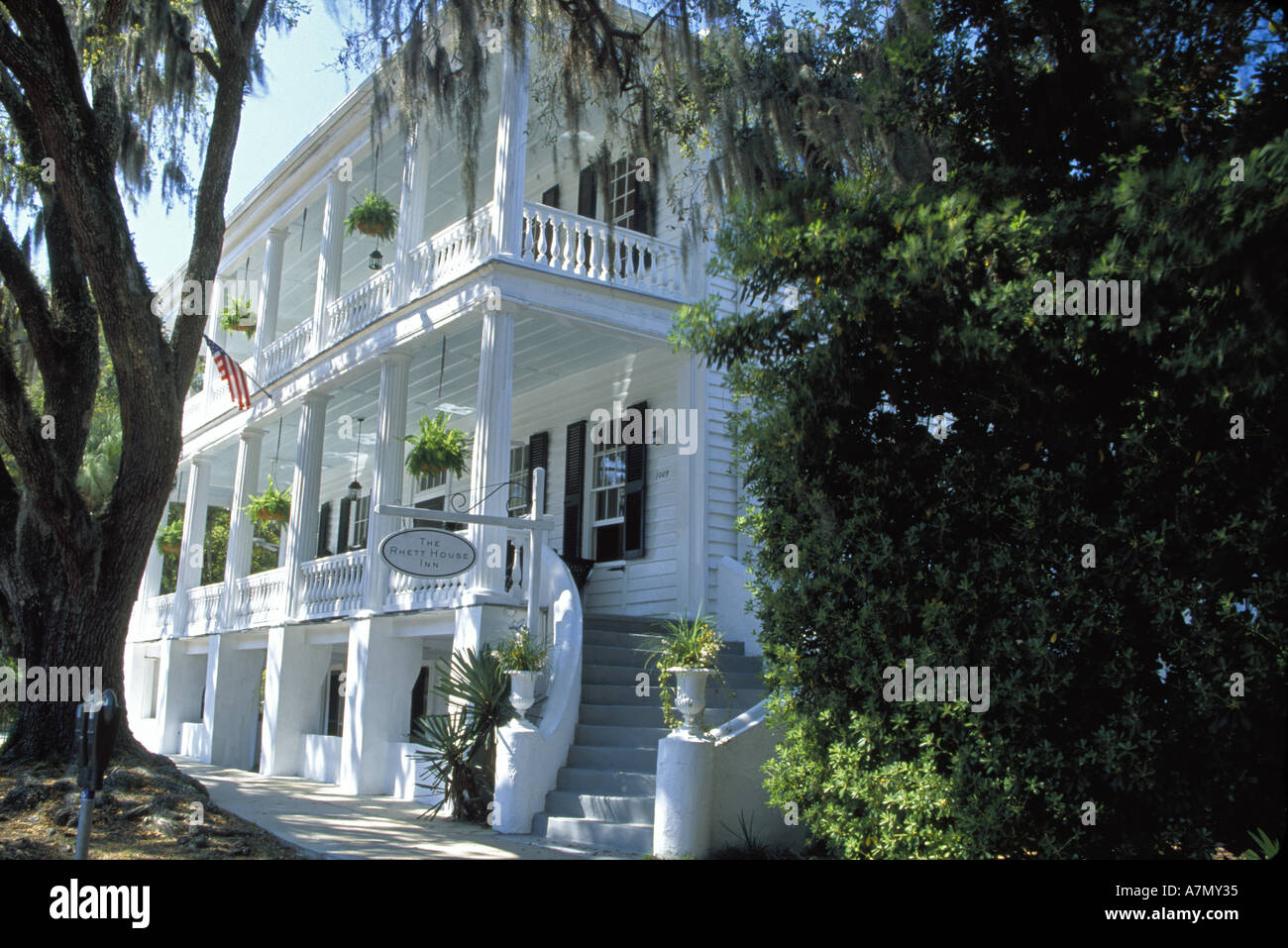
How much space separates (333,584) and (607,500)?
3681 mm

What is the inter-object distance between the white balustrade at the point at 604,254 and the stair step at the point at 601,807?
5856mm

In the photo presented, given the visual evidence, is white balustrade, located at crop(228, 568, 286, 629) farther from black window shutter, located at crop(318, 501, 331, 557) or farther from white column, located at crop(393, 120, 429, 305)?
black window shutter, located at crop(318, 501, 331, 557)

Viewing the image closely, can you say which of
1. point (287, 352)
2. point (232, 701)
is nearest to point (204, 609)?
point (232, 701)

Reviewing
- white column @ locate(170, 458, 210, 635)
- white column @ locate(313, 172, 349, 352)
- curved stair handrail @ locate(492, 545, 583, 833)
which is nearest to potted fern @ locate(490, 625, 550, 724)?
curved stair handrail @ locate(492, 545, 583, 833)

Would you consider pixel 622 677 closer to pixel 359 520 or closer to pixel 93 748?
pixel 93 748

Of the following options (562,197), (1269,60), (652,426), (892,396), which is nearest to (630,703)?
(652,426)

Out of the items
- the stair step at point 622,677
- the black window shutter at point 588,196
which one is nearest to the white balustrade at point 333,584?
the stair step at point 622,677

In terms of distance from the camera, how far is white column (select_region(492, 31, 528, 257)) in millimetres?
11602

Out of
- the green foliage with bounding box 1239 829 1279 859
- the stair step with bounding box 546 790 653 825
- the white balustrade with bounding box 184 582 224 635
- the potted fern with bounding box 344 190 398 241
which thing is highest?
the potted fern with bounding box 344 190 398 241

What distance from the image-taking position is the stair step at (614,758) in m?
9.04

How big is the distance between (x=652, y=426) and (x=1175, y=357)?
9.03 m

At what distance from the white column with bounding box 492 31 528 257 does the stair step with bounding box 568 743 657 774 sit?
17.6ft

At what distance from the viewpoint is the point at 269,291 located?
17406 mm

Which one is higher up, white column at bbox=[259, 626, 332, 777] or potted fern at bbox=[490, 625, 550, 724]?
potted fern at bbox=[490, 625, 550, 724]
